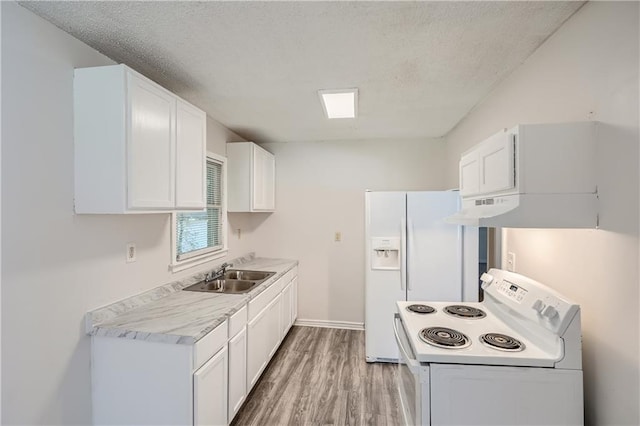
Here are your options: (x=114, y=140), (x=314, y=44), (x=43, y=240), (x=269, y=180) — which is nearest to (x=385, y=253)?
(x=269, y=180)

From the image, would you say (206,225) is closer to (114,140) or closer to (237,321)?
(237,321)

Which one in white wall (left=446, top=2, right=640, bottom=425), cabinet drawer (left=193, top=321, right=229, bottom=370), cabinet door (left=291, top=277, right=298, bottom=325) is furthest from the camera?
cabinet door (left=291, top=277, right=298, bottom=325)

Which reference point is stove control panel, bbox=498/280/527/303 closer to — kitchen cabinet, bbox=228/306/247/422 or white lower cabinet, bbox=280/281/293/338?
kitchen cabinet, bbox=228/306/247/422

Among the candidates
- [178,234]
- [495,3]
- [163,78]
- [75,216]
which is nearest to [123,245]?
[75,216]

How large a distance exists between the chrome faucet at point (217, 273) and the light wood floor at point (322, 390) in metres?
1.03

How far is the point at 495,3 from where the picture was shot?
1328 millimetres

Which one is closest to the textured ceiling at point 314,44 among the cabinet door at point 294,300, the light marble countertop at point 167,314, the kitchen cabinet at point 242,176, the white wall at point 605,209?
the white wall at point 605,209

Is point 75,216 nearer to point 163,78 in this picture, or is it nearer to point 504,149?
point 163,78

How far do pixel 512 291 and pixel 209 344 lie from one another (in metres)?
1.83

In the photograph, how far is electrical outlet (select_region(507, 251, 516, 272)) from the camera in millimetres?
2064

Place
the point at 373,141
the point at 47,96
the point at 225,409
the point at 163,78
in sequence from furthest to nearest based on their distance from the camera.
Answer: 1. the point at 373,141
2. the point at 163,78
3. the point at 225,409
4. the point at 47,96

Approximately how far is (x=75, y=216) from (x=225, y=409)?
150 centimetres

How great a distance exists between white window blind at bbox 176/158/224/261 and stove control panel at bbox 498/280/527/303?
245 centimetres

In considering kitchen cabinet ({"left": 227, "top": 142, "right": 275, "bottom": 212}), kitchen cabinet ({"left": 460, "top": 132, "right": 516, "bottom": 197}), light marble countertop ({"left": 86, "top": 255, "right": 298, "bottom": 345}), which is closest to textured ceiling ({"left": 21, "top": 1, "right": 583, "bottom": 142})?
kitchen cabinet ({"left": 460, "top": 132, "right": 516, "bottom": 197})
